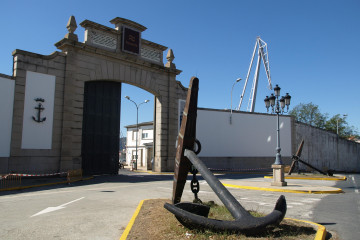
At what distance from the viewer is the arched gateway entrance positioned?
1647cm

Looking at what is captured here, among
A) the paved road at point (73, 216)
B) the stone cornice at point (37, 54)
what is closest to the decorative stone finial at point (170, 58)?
the stone cornice at point (37, 54)

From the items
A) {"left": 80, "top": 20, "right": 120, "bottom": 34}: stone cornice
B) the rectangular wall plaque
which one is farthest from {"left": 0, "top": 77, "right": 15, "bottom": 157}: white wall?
the rectangular wall plaque

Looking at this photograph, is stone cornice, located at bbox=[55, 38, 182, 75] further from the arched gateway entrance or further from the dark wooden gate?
the dark wooden gate

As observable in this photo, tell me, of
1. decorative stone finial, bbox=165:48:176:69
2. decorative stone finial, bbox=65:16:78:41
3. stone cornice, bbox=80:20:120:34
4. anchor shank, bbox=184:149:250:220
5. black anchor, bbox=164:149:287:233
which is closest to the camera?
black anchor, bbox=164:149:287:233

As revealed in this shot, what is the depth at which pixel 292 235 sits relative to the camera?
4.77 metres

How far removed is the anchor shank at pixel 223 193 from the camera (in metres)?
4.18

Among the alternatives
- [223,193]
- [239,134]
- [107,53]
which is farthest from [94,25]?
[223,193]

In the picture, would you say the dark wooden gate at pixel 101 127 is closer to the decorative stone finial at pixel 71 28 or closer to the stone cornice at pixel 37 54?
the stone cornice at pixel 37 54

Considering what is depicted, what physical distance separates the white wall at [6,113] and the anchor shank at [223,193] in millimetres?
13361

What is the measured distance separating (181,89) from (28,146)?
12.7m

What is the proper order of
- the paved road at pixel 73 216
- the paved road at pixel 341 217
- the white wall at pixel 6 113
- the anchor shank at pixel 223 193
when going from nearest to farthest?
the anchor shank at pixel 223 193
the paved road at pixel 73 216
the paved road at pixel 341 217
the white wall at pixel 6 113

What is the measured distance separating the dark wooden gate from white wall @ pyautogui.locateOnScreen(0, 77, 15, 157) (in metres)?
4.55

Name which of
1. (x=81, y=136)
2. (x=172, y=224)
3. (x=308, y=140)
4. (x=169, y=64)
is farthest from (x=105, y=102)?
(x=308, y=140)

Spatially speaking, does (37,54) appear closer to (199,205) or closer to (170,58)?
(170,58)
